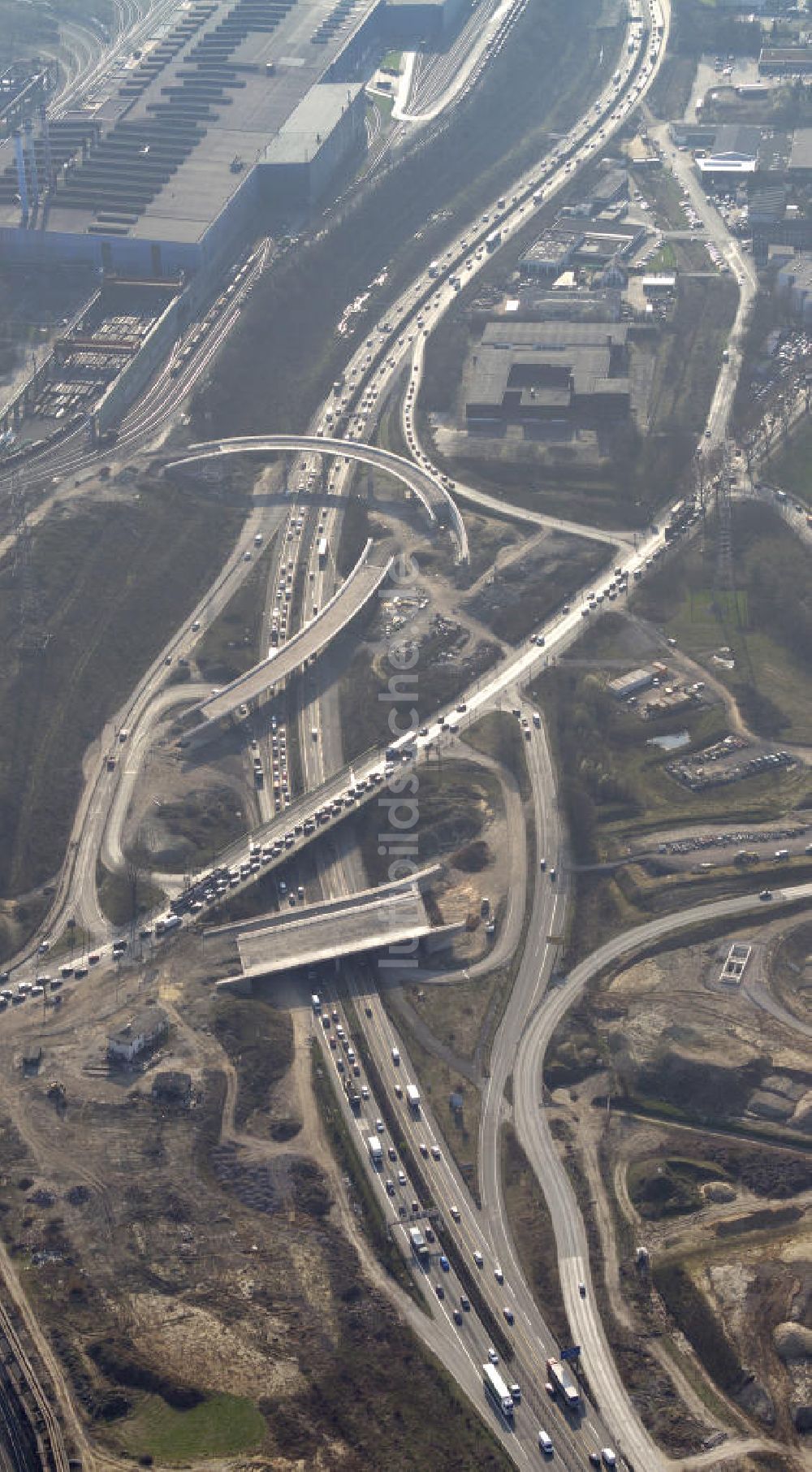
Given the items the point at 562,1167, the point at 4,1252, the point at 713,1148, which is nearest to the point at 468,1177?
the point at 562,1167

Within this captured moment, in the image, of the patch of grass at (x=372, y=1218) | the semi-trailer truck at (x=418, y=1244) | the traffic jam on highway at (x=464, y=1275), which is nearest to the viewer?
the traffic jam on highway at (x=464, y=1275)

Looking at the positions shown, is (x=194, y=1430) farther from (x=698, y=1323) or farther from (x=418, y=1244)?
(x=698, y=1323)

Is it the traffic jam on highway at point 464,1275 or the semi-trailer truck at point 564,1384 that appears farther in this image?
the traffic jam on highway at point 464,1275

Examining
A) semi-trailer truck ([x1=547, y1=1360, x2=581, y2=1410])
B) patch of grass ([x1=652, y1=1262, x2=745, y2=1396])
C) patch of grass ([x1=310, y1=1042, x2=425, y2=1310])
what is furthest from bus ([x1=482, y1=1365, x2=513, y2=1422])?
patch of grass ([x1=652, y1=1262, x2=745, y2=1396])

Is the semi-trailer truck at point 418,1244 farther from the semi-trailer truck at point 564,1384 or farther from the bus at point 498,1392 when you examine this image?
the semi-trailer truck at point 564,1384

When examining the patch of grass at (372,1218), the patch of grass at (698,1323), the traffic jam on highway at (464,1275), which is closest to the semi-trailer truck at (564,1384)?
the traffic jam on highway at (464,1275)

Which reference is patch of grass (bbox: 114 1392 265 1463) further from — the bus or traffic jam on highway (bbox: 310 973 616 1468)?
traffic jam on highway (bbox: 310 973 616 1468)

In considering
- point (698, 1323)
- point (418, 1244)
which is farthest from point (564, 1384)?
point (418, 1244)
